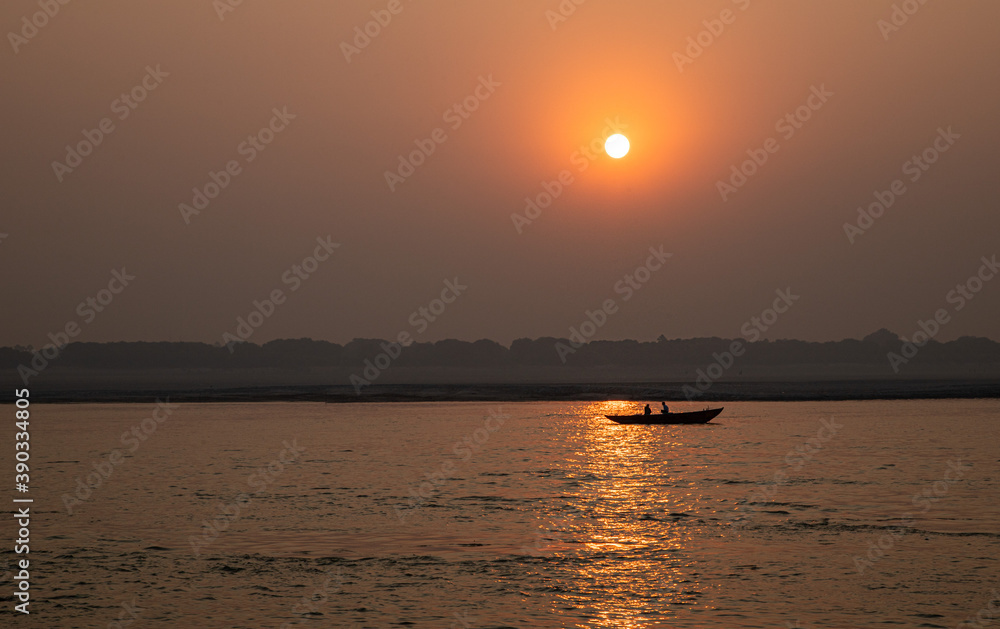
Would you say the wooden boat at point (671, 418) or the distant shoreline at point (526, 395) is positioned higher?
the distant shoreline at point (526, 395)

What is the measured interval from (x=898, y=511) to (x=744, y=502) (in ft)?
17.2

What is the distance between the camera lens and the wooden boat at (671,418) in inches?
3063

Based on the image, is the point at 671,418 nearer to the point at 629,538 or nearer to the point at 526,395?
the point at 629,538

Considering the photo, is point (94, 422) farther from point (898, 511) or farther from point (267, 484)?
point (898, 511)

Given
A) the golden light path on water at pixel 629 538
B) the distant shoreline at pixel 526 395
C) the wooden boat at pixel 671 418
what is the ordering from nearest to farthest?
the golden light path on water at pixel 629 538 → the wooden boat at pixel 671 418 → the distant shoreline at pixel 526 395

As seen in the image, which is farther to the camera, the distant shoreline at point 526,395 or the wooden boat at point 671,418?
the distant shoreline at point 526,395

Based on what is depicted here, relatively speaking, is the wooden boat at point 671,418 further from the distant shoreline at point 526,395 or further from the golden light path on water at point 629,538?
the distant shoreline at point 526,395

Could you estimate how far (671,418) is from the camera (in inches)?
3108

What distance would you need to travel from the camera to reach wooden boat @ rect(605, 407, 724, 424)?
7781cm

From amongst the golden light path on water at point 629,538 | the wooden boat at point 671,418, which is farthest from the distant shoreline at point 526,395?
the golden light path on water at point 629,538

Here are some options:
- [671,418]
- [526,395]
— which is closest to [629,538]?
[671,418]

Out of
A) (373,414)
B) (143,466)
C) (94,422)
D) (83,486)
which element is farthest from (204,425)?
(83,486)

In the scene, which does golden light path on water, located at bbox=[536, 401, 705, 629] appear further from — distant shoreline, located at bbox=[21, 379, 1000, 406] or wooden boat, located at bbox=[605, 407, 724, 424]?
distant shoreline, located at bbox=[21, 379, 1000, 406]

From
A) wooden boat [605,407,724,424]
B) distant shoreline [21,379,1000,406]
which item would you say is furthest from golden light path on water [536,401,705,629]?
distant shoreline [21,379,1000,406]
